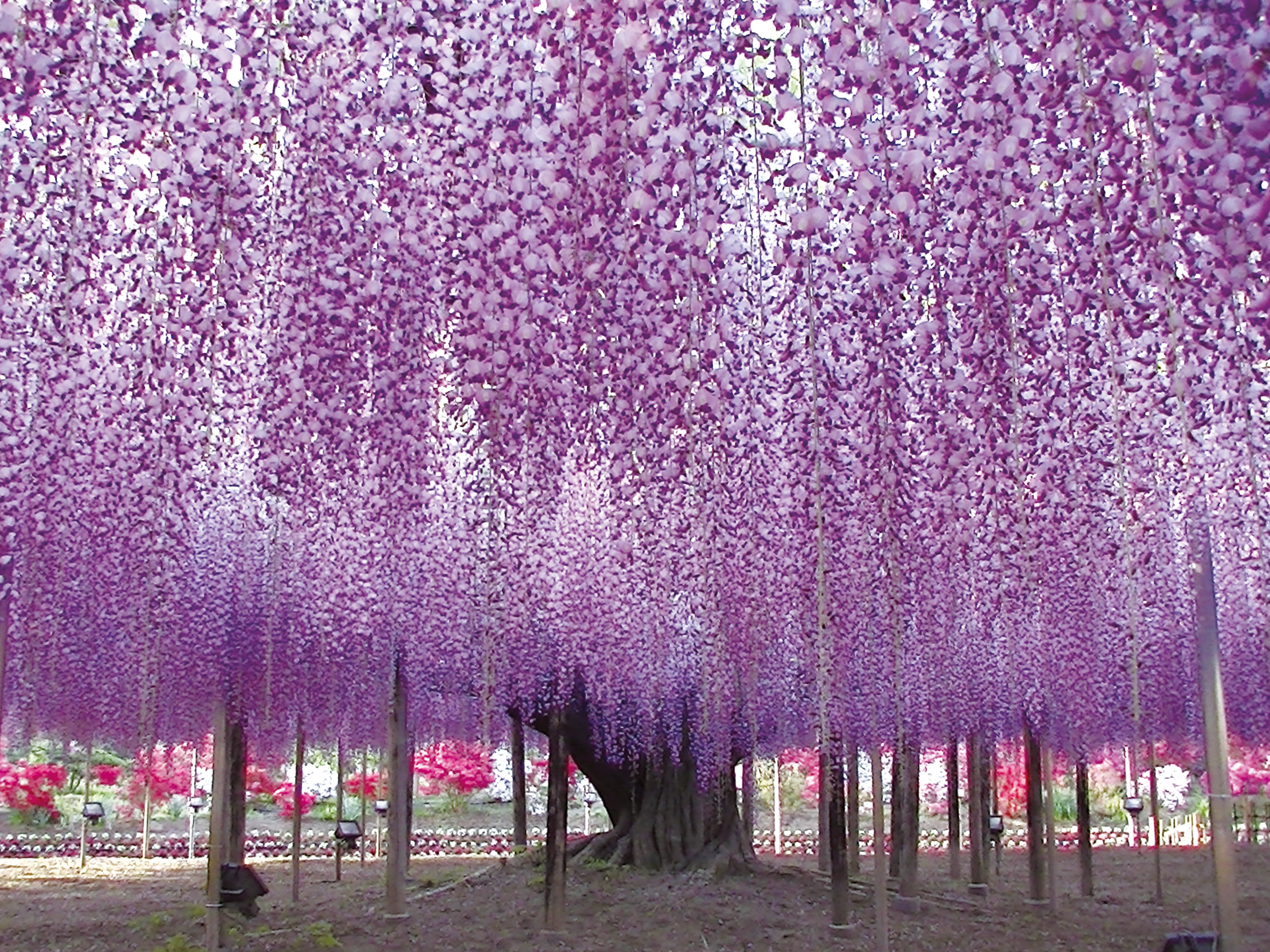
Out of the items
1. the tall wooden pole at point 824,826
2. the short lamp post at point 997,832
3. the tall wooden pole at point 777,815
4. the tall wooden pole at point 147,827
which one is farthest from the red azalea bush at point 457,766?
the short lamp post at point 997,832

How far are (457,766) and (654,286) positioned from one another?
1730 centimetres

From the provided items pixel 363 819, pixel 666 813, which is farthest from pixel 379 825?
pixel 666 813

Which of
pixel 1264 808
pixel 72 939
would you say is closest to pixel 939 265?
pixel 72 939

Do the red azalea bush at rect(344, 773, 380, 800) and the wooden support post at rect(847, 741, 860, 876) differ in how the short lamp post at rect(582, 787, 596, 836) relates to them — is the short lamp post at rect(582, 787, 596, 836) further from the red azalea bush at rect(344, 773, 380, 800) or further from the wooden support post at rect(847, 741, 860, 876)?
the wooden support post at rect(847, 741, 860, 876)

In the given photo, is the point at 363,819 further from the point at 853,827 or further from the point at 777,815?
the point at 777,815

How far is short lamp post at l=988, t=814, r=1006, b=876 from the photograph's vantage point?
41.8 feet

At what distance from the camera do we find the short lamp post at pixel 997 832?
41.8 ft

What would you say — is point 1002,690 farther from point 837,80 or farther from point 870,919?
point 837,80

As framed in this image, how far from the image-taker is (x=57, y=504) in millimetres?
6547

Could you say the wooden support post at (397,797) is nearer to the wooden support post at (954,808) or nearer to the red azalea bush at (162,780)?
the wooden support post at (954,808)

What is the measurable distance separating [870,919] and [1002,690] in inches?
103

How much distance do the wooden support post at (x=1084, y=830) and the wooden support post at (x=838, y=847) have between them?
3552 mm

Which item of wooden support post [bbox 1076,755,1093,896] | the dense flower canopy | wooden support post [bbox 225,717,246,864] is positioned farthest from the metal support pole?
wooden support post [bbox 1076,755,1093,896]

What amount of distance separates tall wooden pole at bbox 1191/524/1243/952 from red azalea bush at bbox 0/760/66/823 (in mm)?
15964
